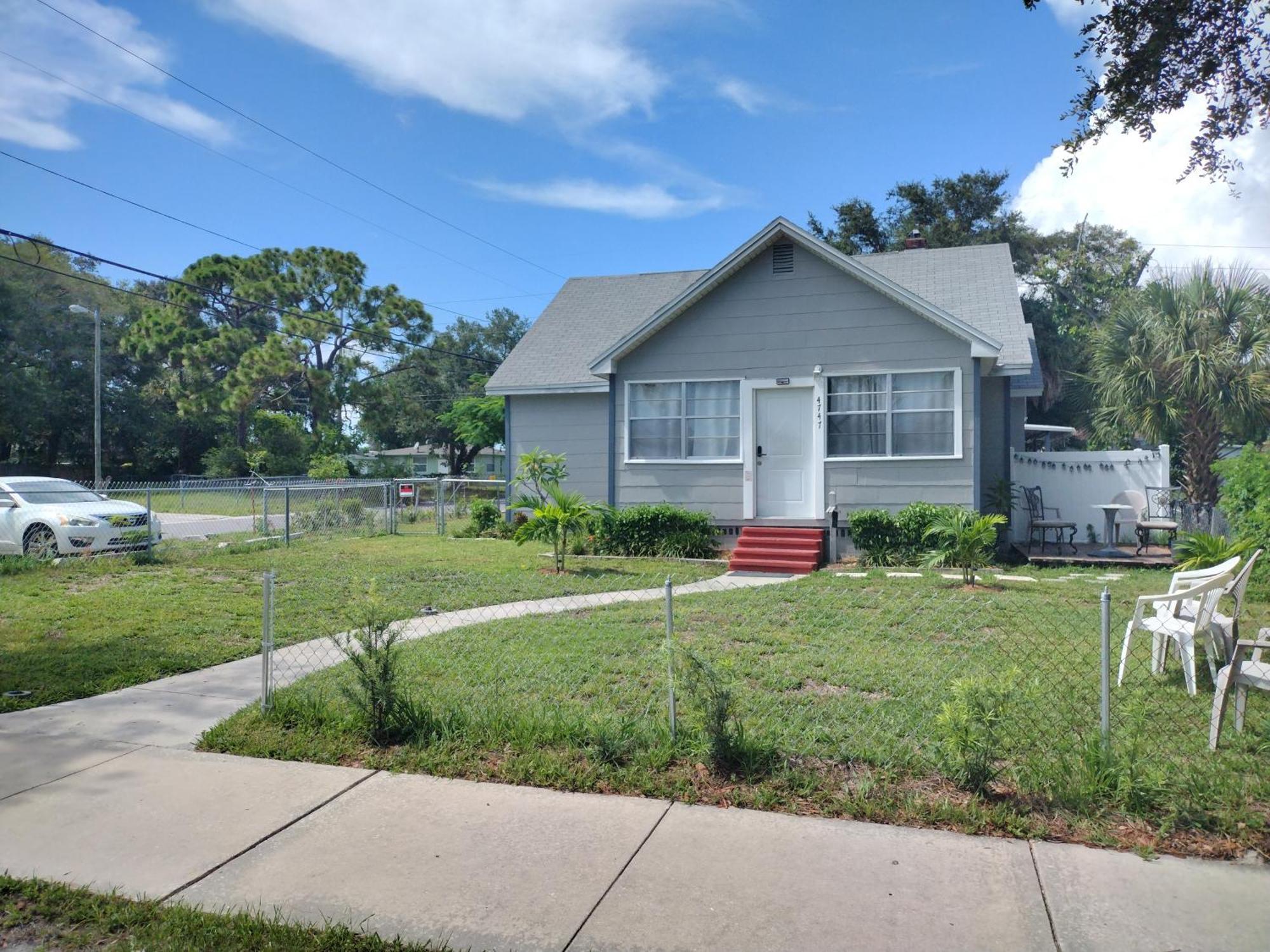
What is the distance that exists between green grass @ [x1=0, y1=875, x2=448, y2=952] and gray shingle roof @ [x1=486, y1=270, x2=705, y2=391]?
13265 millimetres

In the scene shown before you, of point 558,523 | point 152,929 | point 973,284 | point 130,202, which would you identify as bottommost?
point 152,929

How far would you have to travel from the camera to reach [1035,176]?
32.2m

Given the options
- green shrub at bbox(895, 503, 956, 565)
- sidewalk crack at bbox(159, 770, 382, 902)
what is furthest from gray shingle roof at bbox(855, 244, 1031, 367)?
sidewalk crack at bbox(159, 770, 382, 902)

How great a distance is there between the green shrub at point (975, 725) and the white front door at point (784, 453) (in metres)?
10.3

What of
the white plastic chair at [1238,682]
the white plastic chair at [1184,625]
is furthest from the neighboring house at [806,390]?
the white plastic chair at [1238,682]

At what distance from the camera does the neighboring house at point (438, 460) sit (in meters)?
52.0

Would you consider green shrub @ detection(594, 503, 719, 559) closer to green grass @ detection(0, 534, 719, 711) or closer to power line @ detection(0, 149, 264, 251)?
green grass @ detection(0, 534, 719, 711)

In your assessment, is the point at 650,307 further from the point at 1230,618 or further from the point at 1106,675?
the point at 1106,675

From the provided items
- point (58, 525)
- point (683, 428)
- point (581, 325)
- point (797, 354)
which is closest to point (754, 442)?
point (683, 428)

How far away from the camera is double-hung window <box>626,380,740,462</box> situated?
49.4 ft

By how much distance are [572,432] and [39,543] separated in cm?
895

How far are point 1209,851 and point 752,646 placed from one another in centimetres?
394

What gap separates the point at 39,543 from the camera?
13.5m

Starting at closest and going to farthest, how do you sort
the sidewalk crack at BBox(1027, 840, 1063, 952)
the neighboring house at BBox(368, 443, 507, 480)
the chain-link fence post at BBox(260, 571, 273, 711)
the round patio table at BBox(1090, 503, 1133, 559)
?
the sidewalk crack at BBox(1027, 840, 1063, 952) < the chain-link fence post at BBox(260, 571, 273, 711) < the round patio table at BBox(1090, 503, 1133, 559) < the neighboring house at BBox(368, 443, 507, 480)
